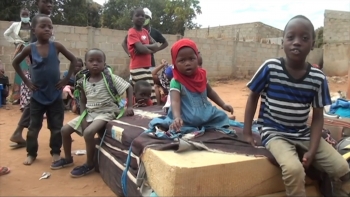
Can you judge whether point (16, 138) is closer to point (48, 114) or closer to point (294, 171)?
point (48, 114)

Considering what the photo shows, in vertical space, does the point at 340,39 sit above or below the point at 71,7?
below

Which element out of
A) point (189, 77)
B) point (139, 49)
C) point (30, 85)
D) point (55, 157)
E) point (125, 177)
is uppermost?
point (139, 49)

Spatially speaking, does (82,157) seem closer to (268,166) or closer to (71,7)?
(268,166)

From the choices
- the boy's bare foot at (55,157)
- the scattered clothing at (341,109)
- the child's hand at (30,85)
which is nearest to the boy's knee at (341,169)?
the scattered clothing at (341,109)

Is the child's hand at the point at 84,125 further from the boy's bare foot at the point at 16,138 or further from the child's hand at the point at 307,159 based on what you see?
the child's hand at the point at 307,159

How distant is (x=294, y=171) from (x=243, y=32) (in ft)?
68.8

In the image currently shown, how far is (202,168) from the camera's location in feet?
6.31

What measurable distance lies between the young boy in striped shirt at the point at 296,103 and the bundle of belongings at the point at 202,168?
114 millimetres

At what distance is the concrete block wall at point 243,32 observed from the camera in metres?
21.5

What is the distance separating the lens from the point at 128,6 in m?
27.6

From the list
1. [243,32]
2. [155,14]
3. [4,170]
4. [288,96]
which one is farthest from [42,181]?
[155,14]

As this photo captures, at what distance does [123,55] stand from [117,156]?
831 cm

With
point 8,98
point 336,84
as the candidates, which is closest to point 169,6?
point 336,84

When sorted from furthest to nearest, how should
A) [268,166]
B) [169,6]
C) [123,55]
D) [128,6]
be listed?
[128,6]
[169,6]
[123,55]
[268,166]
